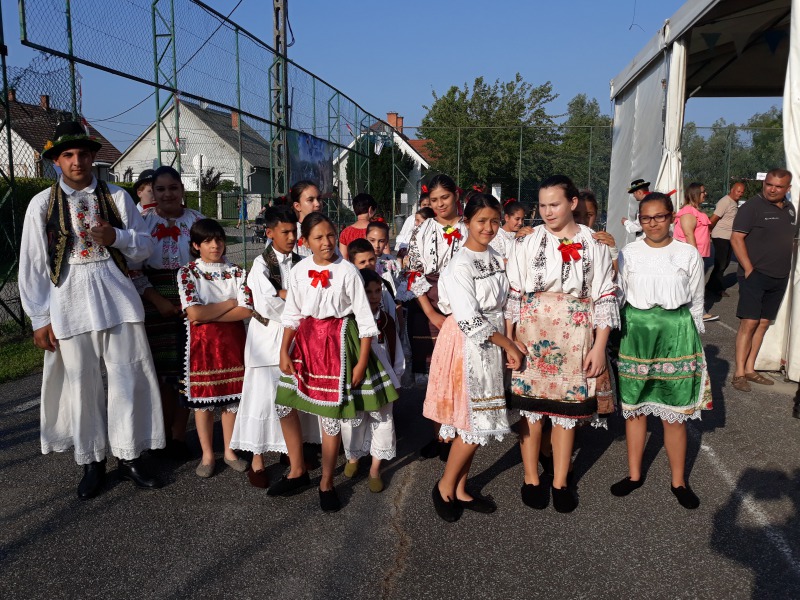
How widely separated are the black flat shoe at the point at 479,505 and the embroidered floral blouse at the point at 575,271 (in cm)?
118

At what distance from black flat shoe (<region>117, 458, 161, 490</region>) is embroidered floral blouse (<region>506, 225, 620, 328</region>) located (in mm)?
2492

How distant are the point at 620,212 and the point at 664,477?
9928 millimetres

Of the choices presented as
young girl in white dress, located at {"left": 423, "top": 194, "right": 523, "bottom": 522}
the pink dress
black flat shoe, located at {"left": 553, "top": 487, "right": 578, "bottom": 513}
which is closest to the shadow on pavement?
black flat shoe, located at {"left": 553, "top": 487, "right": 578, "bottom": 513}

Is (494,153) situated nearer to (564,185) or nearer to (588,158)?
(588,158)

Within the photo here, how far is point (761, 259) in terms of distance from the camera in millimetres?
6188

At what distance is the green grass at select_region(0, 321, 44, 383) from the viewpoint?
21.5 ft

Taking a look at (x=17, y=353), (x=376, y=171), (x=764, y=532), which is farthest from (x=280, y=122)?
(x=376, y=171)

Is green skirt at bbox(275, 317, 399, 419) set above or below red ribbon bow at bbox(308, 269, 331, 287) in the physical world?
below

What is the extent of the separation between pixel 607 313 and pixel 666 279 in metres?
0.51

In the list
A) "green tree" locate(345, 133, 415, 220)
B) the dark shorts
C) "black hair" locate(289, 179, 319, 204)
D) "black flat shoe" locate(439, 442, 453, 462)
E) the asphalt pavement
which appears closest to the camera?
the asphalt pavement

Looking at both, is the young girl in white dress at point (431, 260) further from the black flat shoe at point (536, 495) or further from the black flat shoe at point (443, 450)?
the black flat shoe at point (536, 495)

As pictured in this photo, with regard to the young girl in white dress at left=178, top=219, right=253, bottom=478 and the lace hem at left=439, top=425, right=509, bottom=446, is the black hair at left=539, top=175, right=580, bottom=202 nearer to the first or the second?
the lace hem at left=439, top=425, right=509, bottom=446

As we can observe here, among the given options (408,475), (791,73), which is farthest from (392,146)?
(408,475)

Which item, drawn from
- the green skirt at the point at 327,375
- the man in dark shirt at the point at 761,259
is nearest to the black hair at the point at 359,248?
the green skirt at the point at 327,375
